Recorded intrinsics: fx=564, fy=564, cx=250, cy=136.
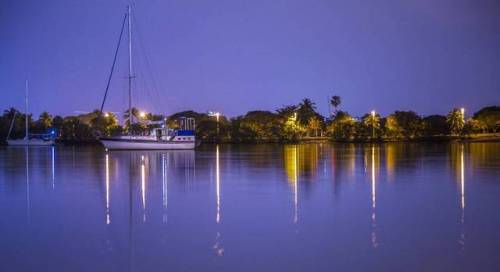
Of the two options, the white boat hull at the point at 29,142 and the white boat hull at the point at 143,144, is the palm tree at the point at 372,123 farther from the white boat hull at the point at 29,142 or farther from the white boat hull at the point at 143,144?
the white boat hull at the point at 29,142

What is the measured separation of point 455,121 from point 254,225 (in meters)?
87.1

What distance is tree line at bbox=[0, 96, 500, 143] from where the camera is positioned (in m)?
83.4

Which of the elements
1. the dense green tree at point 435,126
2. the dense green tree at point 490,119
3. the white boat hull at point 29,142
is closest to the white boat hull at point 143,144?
the white boat hull at point 29,142

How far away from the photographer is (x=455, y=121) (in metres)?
90.5

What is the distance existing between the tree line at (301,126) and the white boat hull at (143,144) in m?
29.0

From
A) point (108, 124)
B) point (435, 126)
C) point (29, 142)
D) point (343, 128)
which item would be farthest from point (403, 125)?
point (29, 142)

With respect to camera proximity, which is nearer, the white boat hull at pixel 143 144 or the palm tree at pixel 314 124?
the white boat hull at pixel 143 144

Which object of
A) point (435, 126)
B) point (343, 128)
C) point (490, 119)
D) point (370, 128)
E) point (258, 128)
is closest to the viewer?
point (343, 128)

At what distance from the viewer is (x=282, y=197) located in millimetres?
13500

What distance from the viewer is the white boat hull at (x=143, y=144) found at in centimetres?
4981

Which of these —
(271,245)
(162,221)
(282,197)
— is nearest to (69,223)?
(162,221)

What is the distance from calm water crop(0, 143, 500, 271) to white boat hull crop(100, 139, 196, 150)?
108 ft

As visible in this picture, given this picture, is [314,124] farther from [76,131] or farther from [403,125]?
[76,131]

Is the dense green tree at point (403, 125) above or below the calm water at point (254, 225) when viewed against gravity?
above
